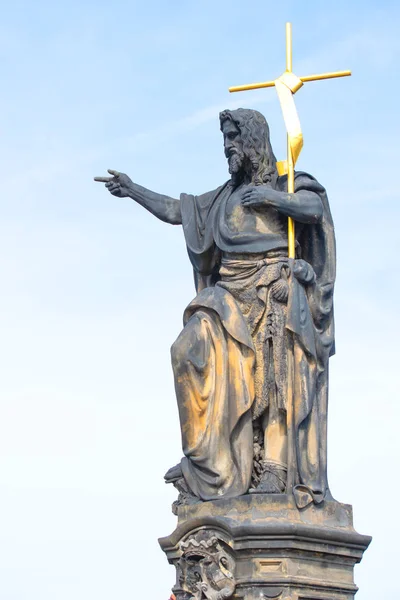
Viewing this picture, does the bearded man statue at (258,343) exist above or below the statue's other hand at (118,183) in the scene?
below

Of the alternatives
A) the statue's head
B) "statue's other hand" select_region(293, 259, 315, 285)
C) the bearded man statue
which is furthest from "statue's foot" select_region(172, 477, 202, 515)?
the statue's head

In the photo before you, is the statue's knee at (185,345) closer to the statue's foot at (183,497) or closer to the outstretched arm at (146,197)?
the statue's foot at (183,497)

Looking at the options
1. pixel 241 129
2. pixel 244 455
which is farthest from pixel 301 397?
pixel 241 129

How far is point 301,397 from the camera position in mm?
15914

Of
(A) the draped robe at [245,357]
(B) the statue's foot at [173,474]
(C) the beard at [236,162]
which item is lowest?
(B) the statue's foot at [173,474]

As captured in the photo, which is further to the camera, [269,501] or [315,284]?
[315,284]

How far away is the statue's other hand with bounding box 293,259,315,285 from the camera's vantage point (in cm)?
1625

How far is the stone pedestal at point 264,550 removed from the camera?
1525 centimetres

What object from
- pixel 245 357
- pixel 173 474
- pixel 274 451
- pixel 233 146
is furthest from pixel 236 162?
pixel 173 474

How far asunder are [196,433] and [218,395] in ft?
1.46

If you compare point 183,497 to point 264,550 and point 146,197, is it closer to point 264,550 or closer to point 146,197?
point 264,550

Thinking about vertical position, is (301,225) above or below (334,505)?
above

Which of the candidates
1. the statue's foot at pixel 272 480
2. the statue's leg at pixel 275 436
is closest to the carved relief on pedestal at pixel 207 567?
the statue's foot at pixel 272 480

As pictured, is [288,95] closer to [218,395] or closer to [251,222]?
[251,222]
